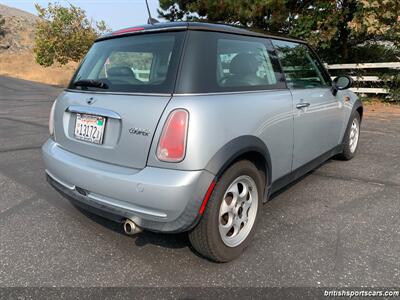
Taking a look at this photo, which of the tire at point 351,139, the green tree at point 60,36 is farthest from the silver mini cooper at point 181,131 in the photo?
the green tree at point 60,36

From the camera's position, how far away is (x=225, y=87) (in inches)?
90.0

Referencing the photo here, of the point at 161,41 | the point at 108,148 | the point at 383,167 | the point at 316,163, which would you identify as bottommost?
the point at 383,167

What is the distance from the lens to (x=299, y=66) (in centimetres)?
331

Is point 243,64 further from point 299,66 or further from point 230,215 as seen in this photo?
point 230,215

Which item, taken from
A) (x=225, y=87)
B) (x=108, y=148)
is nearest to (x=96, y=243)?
(x=108, y=148)

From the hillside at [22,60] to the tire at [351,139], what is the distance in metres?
25.1

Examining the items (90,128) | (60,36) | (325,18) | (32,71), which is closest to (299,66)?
(90,128)

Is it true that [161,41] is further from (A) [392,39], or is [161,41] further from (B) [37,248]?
(A) [392,39]

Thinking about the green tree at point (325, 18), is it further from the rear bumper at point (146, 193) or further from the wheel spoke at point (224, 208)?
the rear bumper at point (146, 193)

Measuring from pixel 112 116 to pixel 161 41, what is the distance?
641mm

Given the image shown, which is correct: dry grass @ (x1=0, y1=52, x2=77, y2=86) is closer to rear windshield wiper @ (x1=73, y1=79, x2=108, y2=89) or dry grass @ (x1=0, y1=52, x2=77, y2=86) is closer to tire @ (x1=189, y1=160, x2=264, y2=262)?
rear windshield wiper @ (x1=73, y1=79, x2=108, y2=89)

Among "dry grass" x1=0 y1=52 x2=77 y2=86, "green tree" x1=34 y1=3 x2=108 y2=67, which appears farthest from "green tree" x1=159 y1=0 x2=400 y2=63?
"dry grass" x1=0 y1=52 x2=77 y2=86

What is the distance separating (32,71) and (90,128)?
35644mm

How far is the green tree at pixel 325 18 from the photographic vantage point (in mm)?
9164
